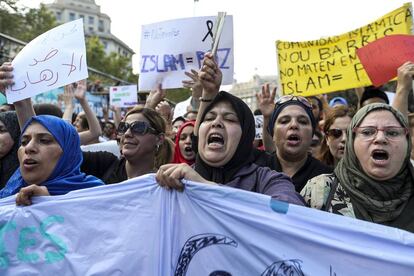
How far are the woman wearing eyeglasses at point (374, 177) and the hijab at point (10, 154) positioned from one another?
2.03 meters

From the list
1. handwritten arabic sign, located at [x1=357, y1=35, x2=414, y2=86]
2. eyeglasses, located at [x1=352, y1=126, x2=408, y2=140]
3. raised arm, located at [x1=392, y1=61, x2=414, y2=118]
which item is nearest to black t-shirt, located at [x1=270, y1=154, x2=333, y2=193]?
raised arm, located at [x1=392, y1=61, x2=414, y2=118]

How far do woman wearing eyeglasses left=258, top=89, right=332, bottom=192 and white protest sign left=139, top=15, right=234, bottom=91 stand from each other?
53 cm

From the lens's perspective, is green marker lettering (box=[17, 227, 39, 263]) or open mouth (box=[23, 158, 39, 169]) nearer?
green marker lettering (box=[17, 227, 39, 263])

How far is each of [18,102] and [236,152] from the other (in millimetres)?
1602

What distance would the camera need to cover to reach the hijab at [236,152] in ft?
8.38

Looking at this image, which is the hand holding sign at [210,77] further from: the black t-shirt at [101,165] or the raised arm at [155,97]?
the raised arm at [155,97]

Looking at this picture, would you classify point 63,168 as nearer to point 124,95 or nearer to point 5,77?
point 5,77

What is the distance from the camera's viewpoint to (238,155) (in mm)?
2568

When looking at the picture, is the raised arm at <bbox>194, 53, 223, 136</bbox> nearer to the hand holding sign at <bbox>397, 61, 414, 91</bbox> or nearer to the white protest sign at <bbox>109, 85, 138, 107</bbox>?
the hand holding sign at <bbox>397, 61, 414, 91</bbox>

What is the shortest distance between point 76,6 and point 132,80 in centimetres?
6745

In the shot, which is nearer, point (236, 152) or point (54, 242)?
point (54, 242)

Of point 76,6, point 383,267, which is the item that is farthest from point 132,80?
point 76,6

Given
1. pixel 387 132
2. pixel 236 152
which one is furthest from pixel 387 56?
pixel 236 152

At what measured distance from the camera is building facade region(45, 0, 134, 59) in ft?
349
